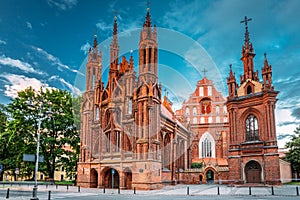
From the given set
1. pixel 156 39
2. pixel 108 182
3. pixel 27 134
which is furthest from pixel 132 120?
pixel 27 134

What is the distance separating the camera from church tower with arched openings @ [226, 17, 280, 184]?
3844 centimetres

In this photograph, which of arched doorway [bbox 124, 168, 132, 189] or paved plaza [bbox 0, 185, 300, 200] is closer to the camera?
paved plaza [bbox 0, 185, 300, 200]

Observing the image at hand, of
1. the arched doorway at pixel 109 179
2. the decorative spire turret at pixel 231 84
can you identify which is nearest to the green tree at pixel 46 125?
the arched doorway at pixel 109 179

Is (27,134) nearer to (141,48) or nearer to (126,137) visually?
(126,137)

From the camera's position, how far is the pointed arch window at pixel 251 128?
41175 mm

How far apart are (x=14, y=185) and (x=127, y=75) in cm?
2176

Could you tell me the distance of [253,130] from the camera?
4147 centimetres

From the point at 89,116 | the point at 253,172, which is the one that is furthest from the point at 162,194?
the point at 253,172

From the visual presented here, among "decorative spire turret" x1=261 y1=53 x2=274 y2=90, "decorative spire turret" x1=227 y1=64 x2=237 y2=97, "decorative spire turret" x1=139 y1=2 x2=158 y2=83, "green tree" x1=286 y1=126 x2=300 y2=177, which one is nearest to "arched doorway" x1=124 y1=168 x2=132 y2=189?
"decorative spire turret" x1=139 y1=2 x2=158 y2=83

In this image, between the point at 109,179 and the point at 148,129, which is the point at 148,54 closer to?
the point at 148,129

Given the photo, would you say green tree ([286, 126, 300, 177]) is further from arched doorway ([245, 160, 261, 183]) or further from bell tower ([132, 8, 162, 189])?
bell tower ([132, 8, 162, 189])

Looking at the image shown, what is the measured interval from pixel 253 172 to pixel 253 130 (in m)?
6.03

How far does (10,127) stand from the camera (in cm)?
4025

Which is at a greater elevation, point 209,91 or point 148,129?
point 209,91
